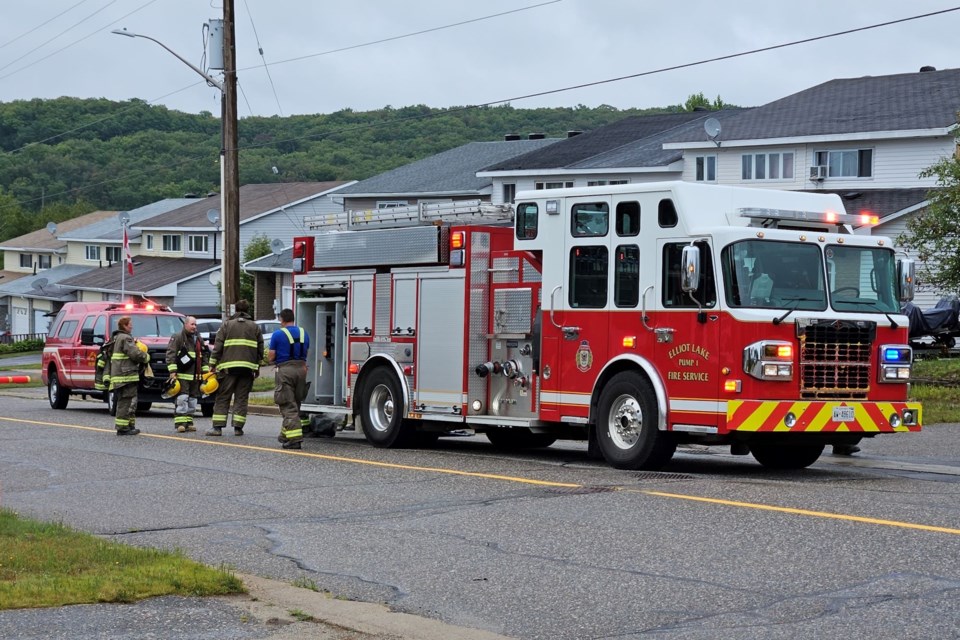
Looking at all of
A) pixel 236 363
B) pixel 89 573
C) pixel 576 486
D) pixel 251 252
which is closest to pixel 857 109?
pixel 236 363

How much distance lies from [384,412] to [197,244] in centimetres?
5805

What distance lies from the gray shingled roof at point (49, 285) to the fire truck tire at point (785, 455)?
64111mm

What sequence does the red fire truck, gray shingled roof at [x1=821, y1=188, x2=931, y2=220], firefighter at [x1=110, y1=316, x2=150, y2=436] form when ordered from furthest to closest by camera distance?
gray shingled roof at [x1=821, y1=188, x2=931, y2=220], firefighter at [x1=110, y1=316, x2=150, y2=436], the red fire truck

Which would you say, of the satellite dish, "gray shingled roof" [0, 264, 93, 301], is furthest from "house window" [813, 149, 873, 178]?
"gray shingled roof" [0, 264, 93, 301]

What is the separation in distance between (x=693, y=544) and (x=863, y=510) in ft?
6.33

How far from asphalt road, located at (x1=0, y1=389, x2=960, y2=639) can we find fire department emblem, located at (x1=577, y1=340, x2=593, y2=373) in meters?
1.09

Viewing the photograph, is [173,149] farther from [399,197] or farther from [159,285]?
[399,197]

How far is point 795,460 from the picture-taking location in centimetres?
1456

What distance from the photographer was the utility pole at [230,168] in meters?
27.4

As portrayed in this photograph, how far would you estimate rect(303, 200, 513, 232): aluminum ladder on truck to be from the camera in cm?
1598

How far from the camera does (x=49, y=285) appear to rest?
259ft

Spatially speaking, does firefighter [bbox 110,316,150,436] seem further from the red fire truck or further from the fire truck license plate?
the fire truck license plate

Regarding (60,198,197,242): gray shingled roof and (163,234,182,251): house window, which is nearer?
(163,234,182,251): house window

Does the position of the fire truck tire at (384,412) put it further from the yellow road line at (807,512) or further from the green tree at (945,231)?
the green tree at (945,231)
